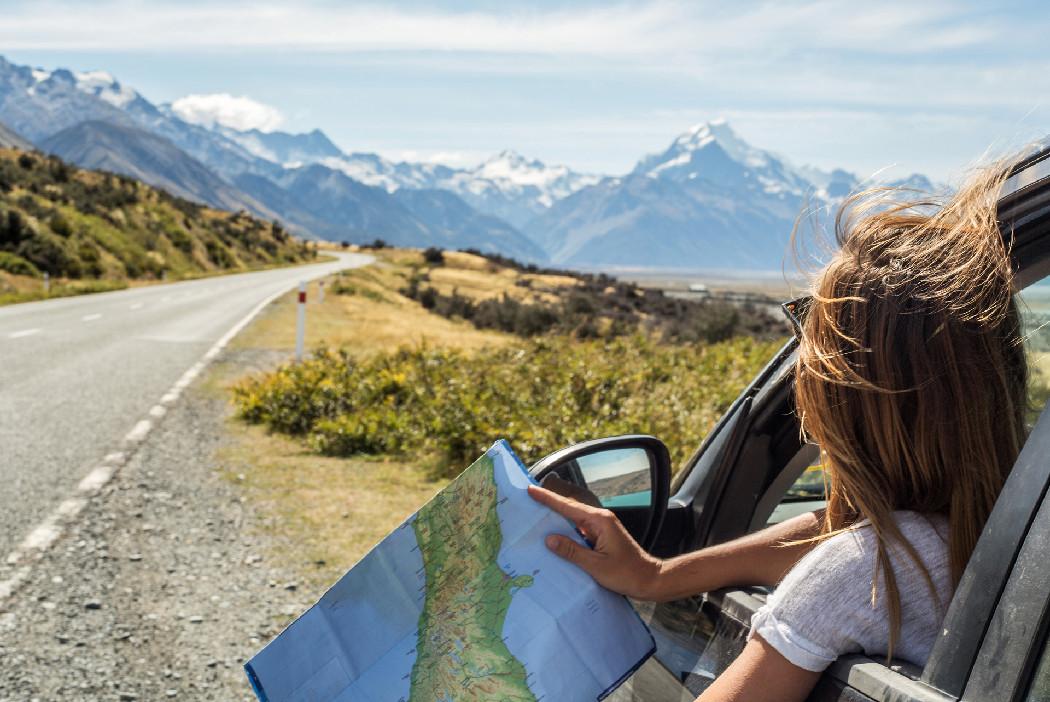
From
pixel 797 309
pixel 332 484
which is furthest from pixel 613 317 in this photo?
pixel 797 309

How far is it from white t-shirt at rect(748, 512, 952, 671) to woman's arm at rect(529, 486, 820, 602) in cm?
33

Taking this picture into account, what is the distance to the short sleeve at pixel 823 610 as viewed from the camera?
1.25 meters

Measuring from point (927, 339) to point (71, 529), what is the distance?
6.15 m

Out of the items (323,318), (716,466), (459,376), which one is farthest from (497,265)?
(716,466)

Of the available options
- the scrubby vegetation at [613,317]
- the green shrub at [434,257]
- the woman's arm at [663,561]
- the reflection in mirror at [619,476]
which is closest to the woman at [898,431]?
the woman's arm at [663,561]

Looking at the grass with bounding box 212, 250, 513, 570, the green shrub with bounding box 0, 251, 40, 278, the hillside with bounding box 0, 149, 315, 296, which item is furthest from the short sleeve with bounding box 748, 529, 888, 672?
the green shrub with bounding box 0, 251, 40, 278

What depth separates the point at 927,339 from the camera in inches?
52.5

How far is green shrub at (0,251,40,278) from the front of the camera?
33.5m

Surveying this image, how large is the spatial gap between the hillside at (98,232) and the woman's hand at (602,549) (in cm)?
2994

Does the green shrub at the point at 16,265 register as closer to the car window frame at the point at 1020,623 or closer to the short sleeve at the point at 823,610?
the short sleeve at the point at 823,610

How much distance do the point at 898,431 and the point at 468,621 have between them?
700 mm

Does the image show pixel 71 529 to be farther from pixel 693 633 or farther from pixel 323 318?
pixel 323 318

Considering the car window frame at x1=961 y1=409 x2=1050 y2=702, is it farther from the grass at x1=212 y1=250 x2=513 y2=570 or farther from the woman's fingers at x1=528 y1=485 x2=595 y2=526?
the grass at x1=212 y1=250 x2=513 y2=570

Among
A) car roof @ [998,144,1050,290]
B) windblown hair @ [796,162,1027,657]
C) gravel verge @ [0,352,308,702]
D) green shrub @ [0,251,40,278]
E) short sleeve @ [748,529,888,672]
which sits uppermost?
car roof @ [998,144,1050,290]
